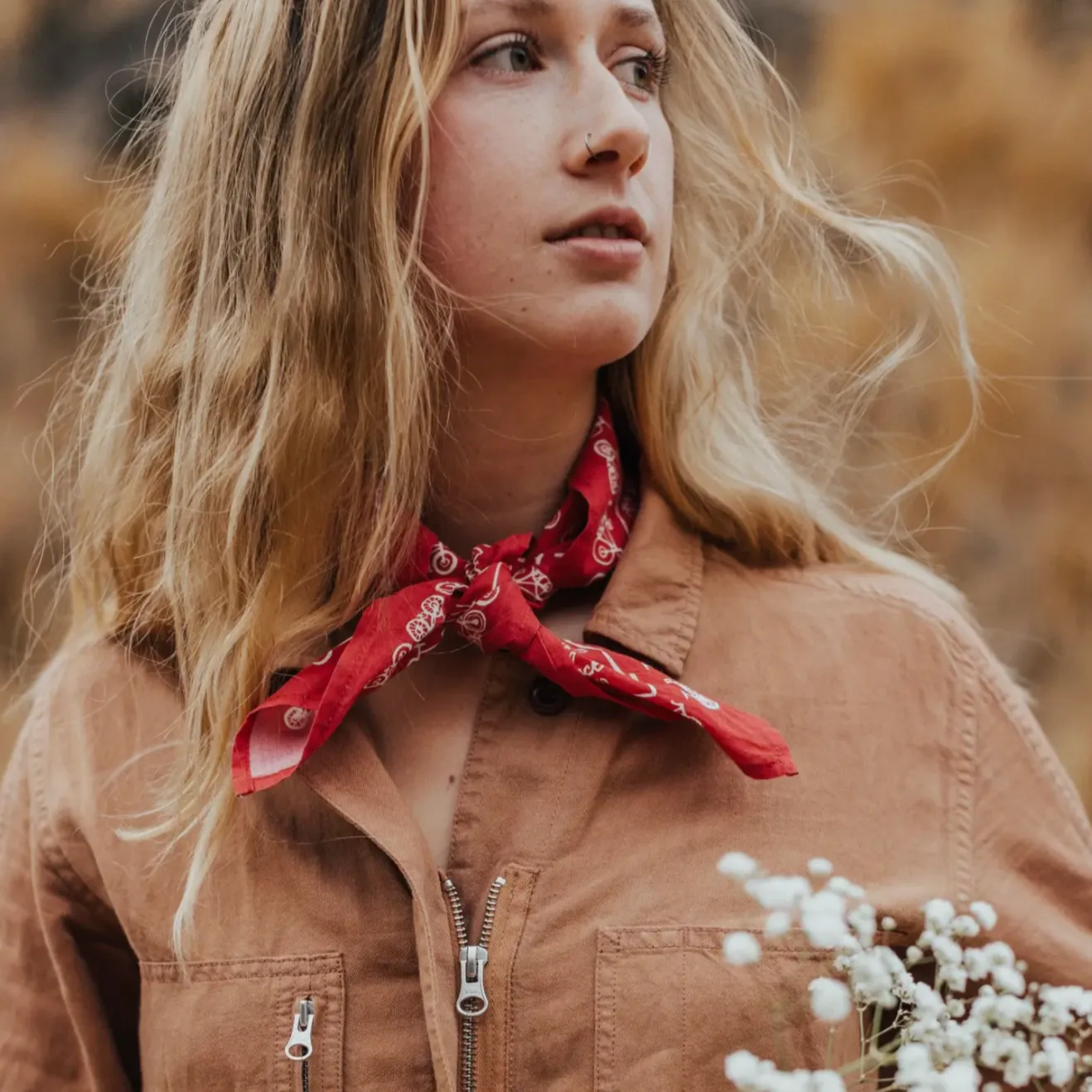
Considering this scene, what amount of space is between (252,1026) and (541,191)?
625 millimetres

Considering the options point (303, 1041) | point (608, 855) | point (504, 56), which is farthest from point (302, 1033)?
point (504, 56)

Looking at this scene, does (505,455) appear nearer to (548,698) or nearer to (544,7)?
(548,698)

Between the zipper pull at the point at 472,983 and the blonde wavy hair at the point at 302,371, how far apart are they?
0.69 feet

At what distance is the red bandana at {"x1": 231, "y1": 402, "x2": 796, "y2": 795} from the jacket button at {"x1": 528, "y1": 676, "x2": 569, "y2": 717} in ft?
0.08

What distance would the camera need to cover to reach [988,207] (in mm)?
1975

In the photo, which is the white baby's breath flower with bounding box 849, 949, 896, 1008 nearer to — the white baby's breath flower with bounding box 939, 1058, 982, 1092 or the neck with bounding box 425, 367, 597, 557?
the white baby's breath flower with bounding box 939, 1058, 982, 1092

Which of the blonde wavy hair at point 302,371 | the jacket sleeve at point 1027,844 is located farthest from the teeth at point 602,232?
the jacket sleeve at point 1027,844

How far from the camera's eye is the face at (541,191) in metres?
1.07

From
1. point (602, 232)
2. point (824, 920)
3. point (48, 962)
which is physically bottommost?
point (48, 962)

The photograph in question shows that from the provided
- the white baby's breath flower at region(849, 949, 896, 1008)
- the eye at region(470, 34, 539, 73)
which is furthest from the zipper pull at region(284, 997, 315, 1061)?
the eye at region(470, 34, 539, 73)

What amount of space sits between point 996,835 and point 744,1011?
231 millimetres

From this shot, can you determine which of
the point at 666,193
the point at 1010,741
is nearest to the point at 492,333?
the point at 666,193

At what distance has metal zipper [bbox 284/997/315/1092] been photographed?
103cm

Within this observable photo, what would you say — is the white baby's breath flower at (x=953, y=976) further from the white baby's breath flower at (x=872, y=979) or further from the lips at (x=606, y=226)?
the lips at (x=606, y=226)
